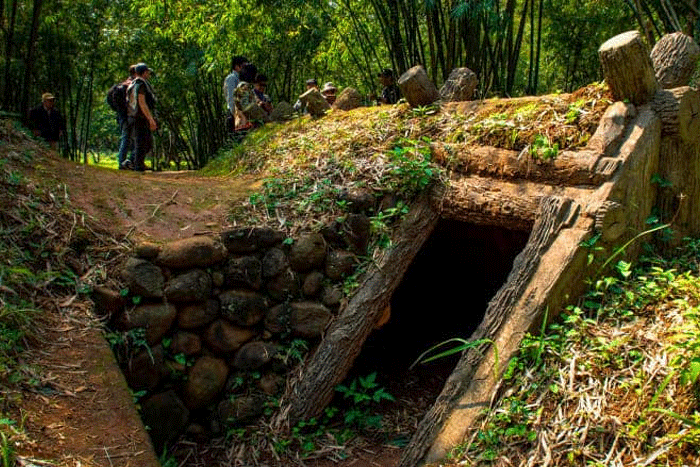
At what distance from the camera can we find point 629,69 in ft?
12.0

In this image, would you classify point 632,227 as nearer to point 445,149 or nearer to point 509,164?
point 509,164

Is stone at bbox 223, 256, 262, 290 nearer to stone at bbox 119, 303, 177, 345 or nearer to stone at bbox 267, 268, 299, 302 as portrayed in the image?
stone at bbox 267, 268, 299, 302

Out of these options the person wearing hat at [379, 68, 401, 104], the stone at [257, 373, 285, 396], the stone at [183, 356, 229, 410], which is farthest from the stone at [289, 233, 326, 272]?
the person wearing hat at [379, 68, 401, 104]

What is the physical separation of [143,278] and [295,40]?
6.81 metres

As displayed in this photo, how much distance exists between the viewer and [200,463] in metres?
4.00

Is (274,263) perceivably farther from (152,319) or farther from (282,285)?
(152,319)

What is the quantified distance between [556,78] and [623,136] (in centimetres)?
1031

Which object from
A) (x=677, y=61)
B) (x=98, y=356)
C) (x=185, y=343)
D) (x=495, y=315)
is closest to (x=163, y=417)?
(x=185, y=343)

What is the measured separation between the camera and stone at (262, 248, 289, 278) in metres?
4.35

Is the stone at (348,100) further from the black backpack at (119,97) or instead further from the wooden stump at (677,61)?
the wooden stump at (677,61)

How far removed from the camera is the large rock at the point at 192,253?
4102mm

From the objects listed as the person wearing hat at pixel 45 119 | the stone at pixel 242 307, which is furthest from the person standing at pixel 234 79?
the stone at pixel 242 307

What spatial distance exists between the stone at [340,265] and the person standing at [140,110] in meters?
3.56

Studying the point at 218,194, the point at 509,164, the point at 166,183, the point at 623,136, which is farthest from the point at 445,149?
the point at 166,183
